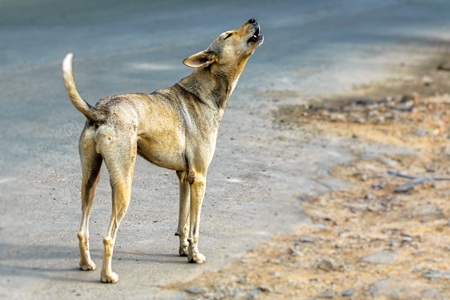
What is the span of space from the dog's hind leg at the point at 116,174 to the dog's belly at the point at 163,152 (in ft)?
0.93

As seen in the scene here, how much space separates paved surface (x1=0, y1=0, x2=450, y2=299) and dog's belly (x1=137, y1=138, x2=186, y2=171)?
786 mm

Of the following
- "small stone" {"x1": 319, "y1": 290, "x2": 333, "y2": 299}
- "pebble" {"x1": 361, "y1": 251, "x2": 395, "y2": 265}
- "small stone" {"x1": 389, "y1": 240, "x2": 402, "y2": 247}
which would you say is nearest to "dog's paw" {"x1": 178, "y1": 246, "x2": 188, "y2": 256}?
"small stone" {"x1": 319, "y1": 290, "x2": 333, "y2": 299}

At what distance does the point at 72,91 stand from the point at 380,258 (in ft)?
10.2

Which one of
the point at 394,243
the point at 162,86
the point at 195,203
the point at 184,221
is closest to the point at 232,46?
the point at 195,203

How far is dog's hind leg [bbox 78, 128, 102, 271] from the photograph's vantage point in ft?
22.5

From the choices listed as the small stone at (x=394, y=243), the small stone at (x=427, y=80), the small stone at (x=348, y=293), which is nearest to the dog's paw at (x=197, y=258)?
the small stone at (x=348, y=293)

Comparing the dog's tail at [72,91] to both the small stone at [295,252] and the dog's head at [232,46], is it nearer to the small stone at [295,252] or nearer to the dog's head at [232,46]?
the dog's head at [232,46]

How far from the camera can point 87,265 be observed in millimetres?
7262

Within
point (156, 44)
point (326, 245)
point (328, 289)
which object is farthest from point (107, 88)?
point (328, 289)

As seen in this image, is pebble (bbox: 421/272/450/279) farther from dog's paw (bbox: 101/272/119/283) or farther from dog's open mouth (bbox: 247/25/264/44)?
dog's paw (bbox: 101/272/119/283)

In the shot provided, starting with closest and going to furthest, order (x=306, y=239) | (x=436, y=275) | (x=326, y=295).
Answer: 1. (x=326, y=295)
2. (x=436, y=275)
3. (x=306, y=239)

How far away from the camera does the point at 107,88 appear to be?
12.9 meters

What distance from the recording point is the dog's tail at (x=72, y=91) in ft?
21.8

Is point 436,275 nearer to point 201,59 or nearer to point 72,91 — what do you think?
point 201,59
